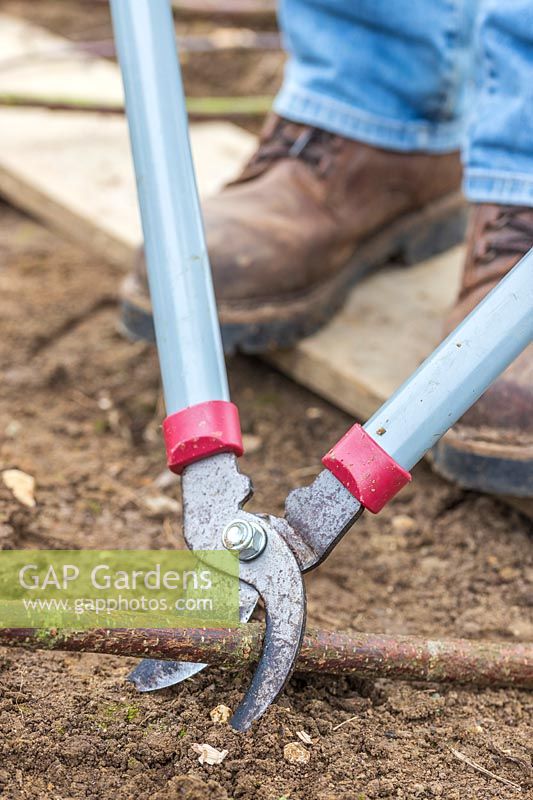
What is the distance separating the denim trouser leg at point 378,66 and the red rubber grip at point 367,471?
91cm

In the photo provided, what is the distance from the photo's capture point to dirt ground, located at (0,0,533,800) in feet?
3.08

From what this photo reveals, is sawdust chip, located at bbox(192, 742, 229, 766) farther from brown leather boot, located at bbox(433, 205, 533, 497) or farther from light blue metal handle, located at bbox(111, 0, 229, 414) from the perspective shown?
brown leather boot, located at bbox(433, 205, 533, 497)

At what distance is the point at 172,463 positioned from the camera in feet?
3.47

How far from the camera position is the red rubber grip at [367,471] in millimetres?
988

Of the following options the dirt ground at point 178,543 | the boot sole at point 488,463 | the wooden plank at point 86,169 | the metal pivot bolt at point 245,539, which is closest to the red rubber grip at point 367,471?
the metal pivot bolt at point 245,539

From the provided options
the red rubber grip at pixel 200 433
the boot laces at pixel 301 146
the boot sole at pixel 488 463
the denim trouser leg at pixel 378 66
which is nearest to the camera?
the red rubber grip at pixel 200 433

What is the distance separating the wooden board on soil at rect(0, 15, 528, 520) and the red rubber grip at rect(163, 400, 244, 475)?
1.82 ft

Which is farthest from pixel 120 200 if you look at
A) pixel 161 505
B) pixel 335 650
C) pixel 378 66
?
pixel 335 650

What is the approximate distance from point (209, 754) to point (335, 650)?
0.54 feet

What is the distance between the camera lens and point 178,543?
1380 mm

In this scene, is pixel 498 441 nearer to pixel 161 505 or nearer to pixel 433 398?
pixel 433 398

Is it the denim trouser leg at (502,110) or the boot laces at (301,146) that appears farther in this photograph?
the boot laces at (301,146)

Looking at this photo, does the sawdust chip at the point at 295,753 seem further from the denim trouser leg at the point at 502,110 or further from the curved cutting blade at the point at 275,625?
the denim trouser leg at the point at 502,110

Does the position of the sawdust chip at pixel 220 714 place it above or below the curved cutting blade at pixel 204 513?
below
